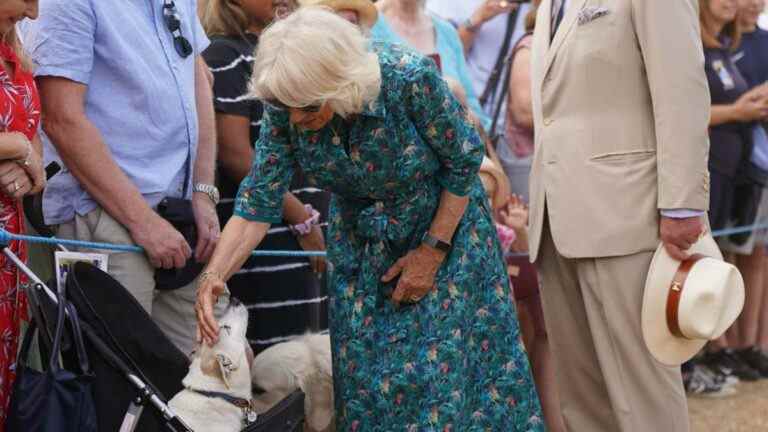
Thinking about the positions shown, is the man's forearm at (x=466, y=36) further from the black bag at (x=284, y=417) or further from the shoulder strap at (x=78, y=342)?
the shoulder strap at (x=78, y=342)

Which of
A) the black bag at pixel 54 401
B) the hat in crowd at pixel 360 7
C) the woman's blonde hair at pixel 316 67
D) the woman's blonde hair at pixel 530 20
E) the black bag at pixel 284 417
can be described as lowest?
the black bag at pixel 284 417

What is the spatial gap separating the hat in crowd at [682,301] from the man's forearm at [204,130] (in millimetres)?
1441

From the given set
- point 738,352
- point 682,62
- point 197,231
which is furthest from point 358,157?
point 738,352

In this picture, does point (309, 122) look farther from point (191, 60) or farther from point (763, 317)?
point (763, 317)

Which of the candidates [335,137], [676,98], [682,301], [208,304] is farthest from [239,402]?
[676,98]

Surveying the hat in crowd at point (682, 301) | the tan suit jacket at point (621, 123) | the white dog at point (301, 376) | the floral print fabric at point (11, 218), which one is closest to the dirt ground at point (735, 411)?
the hat in crowd at point (682, 301)

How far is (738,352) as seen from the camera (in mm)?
6484

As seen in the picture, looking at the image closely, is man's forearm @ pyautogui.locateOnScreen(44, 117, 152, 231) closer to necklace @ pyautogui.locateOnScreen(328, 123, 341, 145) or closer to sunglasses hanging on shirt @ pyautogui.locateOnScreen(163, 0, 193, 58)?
sunglasses hanging on shirt @ pyautogui.locateOnScreen(163, 0, 193, 58)

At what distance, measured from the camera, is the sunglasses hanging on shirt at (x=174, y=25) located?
370 centimetres

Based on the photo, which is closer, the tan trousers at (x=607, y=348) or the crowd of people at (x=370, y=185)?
the crowd of people at (x=370, y=185)

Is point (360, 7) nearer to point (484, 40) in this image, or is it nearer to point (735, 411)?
point (484, 40)

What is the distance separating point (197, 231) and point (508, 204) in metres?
1.78

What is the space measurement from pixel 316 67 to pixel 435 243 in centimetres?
62

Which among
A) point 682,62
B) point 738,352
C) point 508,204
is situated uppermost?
point 682,62
